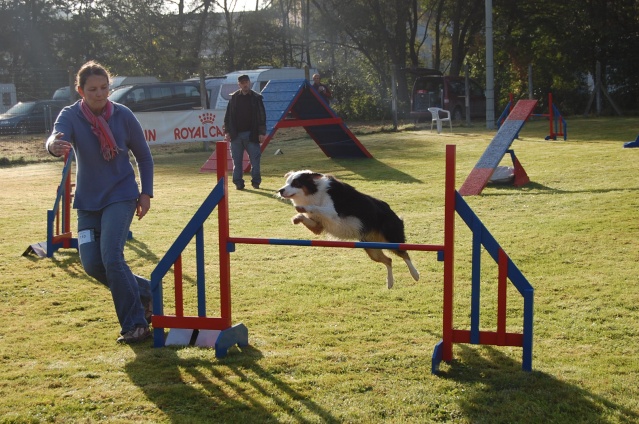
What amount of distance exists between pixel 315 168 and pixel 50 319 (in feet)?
33.6

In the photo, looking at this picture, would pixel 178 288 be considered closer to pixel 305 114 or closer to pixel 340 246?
pixel 340 246

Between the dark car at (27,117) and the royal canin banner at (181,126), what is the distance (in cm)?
630

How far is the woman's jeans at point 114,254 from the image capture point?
4.65 m

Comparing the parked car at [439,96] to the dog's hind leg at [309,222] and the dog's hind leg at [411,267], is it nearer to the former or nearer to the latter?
the dog's hind leg at [411,267]

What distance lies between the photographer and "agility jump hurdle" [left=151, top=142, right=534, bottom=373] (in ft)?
13.9

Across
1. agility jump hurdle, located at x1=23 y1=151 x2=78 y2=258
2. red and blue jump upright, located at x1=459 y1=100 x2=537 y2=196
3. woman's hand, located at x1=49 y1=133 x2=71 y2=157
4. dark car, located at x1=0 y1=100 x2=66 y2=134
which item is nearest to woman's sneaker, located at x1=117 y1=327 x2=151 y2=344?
woman's hand, located at x1=49 y1=133 x2=71 y2=157

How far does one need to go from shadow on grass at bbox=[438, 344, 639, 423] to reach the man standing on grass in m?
8.60

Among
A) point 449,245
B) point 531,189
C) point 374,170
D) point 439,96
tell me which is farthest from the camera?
point 439,96

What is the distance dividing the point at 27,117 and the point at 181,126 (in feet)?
27.3

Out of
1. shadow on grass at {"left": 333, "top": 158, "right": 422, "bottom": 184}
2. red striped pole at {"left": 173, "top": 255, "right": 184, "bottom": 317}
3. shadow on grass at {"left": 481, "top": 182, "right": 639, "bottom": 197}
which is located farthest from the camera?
shadow on grass at {"left": 333, "top": 158, "right": 422, "bottom": 184}

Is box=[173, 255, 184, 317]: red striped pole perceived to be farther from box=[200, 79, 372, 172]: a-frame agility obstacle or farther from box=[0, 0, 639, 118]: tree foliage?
box=[0, 0, 639, 118]: tree foliage

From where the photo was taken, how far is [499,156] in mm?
11305

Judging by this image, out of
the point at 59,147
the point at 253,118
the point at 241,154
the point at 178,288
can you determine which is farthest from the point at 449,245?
the point at 241,154

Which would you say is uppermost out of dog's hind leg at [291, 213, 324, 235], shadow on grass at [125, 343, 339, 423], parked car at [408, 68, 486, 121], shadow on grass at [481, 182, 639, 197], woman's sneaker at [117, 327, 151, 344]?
parked car at [408, 68, 486, 121]
